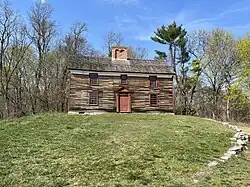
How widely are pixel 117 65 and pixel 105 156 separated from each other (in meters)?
18.5

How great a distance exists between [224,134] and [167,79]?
13316mm

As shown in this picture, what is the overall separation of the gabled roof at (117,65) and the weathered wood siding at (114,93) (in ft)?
2.81

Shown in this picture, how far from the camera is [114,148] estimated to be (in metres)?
10.3

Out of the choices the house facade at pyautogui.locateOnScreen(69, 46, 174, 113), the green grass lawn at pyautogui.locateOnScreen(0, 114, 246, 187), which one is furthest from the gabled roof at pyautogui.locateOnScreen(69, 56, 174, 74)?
the green grass lawn at pyautogui.locateOnScreen(0, 114, 246, 187)

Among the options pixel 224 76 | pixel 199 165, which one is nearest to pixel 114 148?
pixel 199 165

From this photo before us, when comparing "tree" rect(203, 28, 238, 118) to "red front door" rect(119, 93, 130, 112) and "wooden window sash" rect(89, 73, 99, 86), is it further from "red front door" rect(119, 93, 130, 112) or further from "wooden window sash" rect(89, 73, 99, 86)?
"wooden window sash" rect(89, 73, 99, 86)

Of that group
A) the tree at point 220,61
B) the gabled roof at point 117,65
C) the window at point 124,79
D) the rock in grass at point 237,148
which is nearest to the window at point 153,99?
the gabled roof at point 117,65

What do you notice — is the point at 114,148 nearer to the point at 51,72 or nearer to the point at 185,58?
the point at 51,72

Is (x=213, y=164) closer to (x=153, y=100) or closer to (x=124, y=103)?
(x=124, y=103)

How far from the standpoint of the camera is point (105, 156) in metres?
9.30

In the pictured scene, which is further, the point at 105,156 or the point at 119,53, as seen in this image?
the point at 119,53

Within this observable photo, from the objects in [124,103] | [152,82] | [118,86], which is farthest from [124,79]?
[152,82]

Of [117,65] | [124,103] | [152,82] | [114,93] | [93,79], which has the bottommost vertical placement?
[124,103]

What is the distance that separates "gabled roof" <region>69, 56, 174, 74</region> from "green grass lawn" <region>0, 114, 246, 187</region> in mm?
11897
